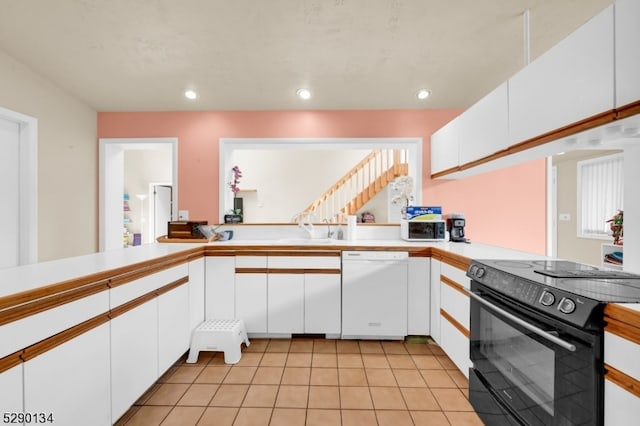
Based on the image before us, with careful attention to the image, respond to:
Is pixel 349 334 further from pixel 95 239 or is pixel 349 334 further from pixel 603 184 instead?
pixel 603 184

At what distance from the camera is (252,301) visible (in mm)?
2555

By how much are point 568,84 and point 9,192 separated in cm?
390

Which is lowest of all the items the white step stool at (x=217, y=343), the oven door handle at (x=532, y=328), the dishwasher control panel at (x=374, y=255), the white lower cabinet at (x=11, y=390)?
the white step stool at (x=217, y=343)

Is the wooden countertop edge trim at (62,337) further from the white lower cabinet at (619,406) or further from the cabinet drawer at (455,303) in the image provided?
the cabinet drawer at (455,303)

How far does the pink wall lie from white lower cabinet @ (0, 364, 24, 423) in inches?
89.3

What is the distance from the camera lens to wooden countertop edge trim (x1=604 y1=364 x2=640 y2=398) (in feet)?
2.76

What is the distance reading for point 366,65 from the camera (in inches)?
101

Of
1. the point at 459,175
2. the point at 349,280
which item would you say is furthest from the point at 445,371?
the point at 459,175

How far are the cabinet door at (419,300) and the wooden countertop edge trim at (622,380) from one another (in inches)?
62.8

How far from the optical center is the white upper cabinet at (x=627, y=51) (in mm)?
1154

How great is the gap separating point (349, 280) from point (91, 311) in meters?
1.77

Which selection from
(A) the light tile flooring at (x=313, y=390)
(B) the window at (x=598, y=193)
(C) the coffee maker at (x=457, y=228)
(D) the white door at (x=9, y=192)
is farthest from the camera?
(B) the window at (x=598, y=193)

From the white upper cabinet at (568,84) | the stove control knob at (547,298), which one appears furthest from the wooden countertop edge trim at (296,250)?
the stove control knob at (547,298)

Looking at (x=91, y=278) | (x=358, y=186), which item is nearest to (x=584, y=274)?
(x=91, y=278)
